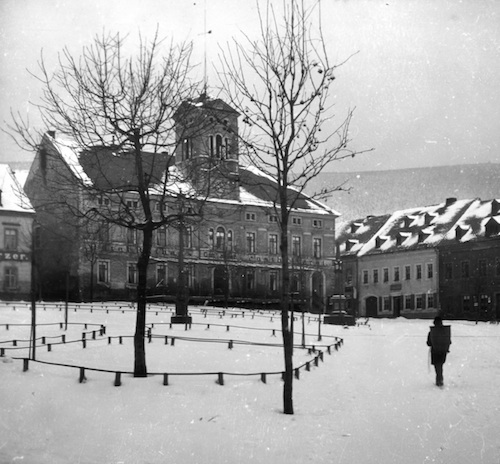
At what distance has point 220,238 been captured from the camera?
58688 mm

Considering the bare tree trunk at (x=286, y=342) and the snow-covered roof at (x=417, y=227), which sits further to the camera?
the snow-covered roof at (x=417, y=227)

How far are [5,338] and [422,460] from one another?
16981 mm

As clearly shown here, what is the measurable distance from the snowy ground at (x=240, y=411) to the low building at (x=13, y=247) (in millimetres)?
21623

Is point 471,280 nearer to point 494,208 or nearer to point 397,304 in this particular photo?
point 494,208

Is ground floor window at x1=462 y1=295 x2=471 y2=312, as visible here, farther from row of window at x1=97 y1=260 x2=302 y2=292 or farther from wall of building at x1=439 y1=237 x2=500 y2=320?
row of window at x1=97 y1=260 x2=302 y2=292

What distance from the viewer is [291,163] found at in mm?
14891

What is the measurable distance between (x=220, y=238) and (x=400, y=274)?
16.8 meters

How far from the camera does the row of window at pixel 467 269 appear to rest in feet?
182

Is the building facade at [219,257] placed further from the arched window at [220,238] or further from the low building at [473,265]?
the low building at [473,265]

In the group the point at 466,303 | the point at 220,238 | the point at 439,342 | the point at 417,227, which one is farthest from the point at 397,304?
the point at 439,342

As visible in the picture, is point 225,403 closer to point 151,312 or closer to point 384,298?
point 151,312

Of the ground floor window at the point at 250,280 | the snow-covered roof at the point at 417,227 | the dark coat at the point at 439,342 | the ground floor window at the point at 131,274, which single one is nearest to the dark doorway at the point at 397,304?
the snow-covered roof at the point at 417,227

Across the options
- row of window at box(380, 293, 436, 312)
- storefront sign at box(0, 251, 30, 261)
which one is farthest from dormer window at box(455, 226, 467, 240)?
storefront sign at box(0, 251, 30, 261)

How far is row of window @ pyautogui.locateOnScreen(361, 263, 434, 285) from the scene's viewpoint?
61.8 m
